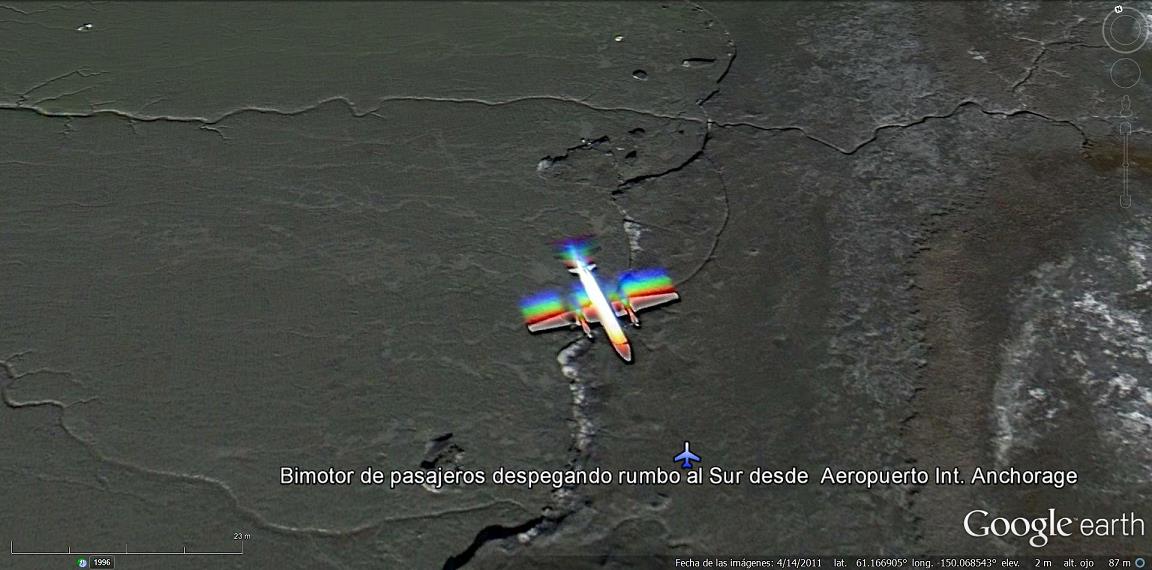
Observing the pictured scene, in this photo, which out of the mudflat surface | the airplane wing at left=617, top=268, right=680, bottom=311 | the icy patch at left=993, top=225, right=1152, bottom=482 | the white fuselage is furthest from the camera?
the airplane wing at left=617, top=268, right=680, bottom=311

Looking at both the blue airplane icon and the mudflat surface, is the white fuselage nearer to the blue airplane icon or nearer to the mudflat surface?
the mudflat surface

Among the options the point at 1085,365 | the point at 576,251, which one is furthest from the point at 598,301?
the point at 1085,365

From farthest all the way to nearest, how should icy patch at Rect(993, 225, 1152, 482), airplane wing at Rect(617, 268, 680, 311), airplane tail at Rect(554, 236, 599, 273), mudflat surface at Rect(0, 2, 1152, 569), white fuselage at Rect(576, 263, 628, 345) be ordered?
1. airplane tail at Rect(554, 236, 599, 273)
2. airplane wing at Rect(617, 268, 680, 311)
3. white fuselage at Rect(576, 263, 628, 345)
4. icy patch at Rect(993, 225, 1152, 482)
5. mudflat surface at Rect(0, 2, 1152, 569)

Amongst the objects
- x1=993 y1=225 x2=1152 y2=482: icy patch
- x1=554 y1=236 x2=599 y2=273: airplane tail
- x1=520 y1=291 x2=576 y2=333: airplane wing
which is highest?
x1=554 y1=236 x2=599 y2=273: airplane tail

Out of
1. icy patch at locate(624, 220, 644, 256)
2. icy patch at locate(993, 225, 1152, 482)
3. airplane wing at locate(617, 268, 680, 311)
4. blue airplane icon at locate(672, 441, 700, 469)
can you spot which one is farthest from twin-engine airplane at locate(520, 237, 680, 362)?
icy patch at locate(993, 225, 1152, 482)

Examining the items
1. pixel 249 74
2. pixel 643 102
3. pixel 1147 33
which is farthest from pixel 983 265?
pixel 249 74

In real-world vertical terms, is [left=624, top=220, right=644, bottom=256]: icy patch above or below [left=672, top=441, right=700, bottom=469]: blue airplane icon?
above

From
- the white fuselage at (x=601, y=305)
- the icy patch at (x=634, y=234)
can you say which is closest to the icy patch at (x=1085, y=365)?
the white fuselage at (x=601, y=305)

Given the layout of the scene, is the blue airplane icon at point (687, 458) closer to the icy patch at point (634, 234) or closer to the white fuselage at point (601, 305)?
the white fuselage at point (601, 305)
